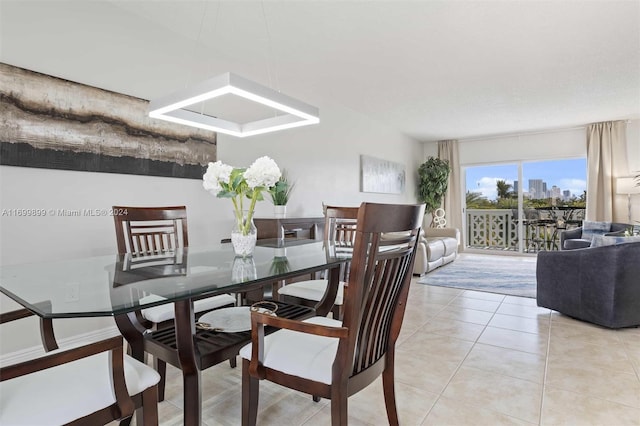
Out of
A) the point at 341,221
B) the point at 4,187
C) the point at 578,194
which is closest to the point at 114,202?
the point at 4,187

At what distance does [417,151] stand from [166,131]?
6.05 metres

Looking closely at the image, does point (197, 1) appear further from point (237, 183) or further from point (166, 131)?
point (237, 183)

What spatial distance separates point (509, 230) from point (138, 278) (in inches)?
301

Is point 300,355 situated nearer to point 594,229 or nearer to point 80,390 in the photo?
point 80,390

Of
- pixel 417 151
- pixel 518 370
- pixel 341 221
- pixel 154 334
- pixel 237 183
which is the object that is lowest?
pixel 518 370

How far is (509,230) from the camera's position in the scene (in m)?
7.35

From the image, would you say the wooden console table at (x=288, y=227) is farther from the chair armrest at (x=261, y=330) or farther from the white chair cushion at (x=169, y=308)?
the chair armrest at (x=261, y=330)

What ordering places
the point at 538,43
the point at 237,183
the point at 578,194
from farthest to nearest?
1. the point at 578,194
2. the point at 538,43
3. the point at 237,183

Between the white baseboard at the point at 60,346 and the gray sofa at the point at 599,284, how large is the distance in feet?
11.8

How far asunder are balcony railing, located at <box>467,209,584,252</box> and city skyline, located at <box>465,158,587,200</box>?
0.43 metres

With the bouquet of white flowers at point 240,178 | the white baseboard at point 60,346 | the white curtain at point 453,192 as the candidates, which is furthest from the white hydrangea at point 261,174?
the white curtain at point 453,192

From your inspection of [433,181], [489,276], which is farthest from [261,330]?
[433,181]

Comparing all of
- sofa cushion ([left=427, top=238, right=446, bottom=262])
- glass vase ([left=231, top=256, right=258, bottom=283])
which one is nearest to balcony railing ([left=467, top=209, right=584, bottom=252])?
sofa cushion ([left=427, top=238, right=446, bottom=262])

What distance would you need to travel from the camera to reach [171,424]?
5.01ft
